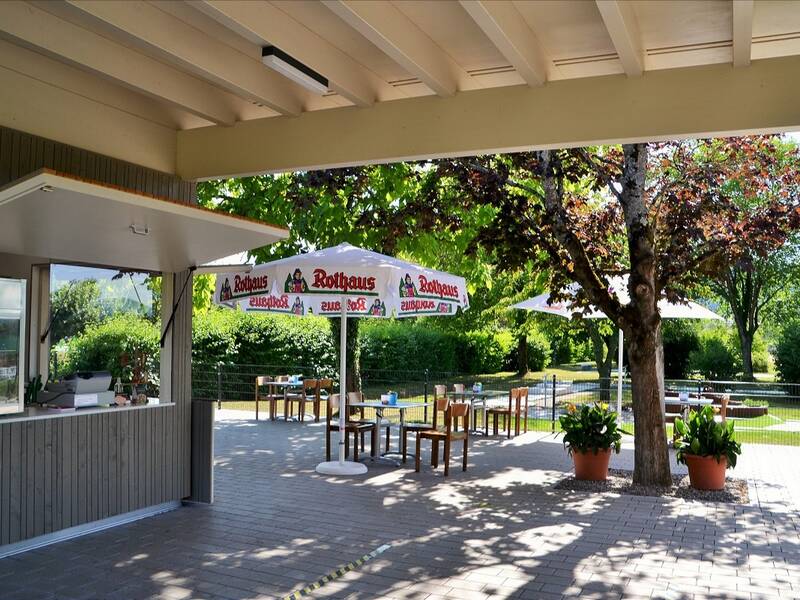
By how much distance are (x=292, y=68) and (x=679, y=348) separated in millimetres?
27258

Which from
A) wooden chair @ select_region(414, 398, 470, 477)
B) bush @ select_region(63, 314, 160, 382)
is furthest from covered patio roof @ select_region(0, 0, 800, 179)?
wooden chair @ select_region(414, 398, 470, 477)

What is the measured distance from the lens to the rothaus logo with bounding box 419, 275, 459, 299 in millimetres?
9836

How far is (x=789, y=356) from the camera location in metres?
24.7

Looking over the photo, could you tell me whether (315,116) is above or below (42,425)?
above

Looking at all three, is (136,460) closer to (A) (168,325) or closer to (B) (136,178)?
(A) (168,325)

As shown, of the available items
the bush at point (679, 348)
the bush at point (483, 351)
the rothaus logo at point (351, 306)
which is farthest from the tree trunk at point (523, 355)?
the rothaus logo at point (351, 306)

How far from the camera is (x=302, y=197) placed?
37.4ft

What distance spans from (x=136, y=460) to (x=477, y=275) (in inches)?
398

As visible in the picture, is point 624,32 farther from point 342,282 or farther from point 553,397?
point 553,397

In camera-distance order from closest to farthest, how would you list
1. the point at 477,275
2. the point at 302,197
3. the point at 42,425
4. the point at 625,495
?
1. the point at 42,425
2. the point at 625,495
3. the point at 302,197
4. the point at 477,275

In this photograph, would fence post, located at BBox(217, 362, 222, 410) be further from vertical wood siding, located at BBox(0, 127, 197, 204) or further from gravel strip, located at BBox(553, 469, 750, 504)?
vertical wood siding, located at BBox(0, 127, 197, 204)

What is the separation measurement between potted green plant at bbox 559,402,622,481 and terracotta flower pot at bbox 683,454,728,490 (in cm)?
91

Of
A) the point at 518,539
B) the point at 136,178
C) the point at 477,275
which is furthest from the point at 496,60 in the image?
the point at 477,275

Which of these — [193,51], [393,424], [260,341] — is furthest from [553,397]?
[193,51]
